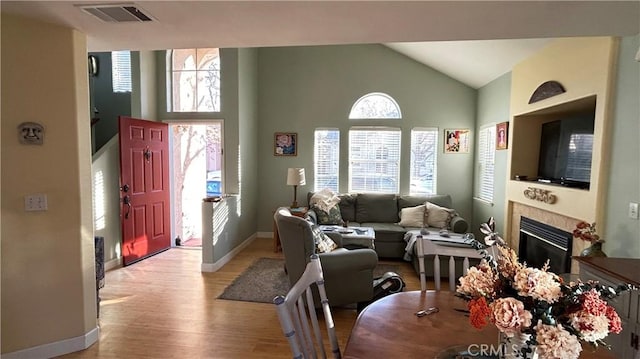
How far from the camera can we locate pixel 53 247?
7.87 ft

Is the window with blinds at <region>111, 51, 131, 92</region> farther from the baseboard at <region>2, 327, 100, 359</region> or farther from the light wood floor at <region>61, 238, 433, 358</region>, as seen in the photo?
the baseboard at <region>2, 327, 100, 359</region>

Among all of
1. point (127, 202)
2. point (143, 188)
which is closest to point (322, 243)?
point (127, 202)

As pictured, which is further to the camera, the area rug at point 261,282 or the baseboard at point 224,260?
the baseboard at point 224,260

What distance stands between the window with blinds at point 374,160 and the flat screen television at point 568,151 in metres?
2.32

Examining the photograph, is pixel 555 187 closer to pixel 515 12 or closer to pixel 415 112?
pixel 515 12

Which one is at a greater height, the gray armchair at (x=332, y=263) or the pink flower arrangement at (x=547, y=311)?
the pink flower arrangement at (x=547, y=311)

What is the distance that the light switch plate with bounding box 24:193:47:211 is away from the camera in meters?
Answer: 2.30

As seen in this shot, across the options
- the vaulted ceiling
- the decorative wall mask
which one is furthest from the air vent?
the decorative wall mask

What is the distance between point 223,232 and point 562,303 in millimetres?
4167

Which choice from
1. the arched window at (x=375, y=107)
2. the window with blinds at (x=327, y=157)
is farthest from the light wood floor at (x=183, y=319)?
the arched window at (x=375, y=107)

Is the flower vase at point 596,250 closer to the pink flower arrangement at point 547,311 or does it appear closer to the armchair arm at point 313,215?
the pink flower arrangement at point 547,311

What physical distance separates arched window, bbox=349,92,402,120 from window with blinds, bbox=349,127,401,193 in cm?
24

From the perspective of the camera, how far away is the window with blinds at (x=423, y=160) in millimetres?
5754

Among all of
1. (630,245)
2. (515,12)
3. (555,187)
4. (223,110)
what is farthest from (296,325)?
(223,110)
